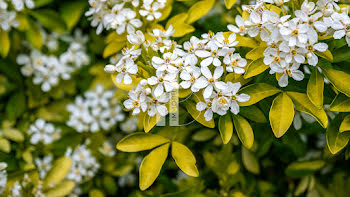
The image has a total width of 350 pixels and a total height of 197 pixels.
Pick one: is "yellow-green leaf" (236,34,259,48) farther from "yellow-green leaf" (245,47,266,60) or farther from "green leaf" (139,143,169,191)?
"green leaf" (139,143,169,191)

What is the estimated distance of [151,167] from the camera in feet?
4.09

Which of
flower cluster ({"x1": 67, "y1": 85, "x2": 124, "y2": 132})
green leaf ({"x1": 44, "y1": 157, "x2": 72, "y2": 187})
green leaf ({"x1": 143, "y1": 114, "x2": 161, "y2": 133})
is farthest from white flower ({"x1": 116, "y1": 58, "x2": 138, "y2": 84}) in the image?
flower cluster ({"x1": 67, "y1": 85, "x2": 124, "y2": 132})

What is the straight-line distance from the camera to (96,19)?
1.53 metres

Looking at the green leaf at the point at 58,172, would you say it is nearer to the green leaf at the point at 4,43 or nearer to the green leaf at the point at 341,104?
the green leaf at the point at 4,43

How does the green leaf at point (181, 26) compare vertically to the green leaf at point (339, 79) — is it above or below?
above

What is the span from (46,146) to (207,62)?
4.02 feet

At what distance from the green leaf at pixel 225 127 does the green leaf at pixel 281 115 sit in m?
0.15

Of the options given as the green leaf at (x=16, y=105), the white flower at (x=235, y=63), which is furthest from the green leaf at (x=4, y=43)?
the white flower at (x=235, y=63)

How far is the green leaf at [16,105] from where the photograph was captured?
1867 millimetres

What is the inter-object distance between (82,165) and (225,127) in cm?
97

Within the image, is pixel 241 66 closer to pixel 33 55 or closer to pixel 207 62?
pixel 207 62

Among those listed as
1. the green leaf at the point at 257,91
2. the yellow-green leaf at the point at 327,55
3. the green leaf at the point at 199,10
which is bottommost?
the green leaf at the point at 257,91

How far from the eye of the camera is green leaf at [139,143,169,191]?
122 cm

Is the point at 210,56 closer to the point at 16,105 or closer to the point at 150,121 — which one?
the point at 150,121
